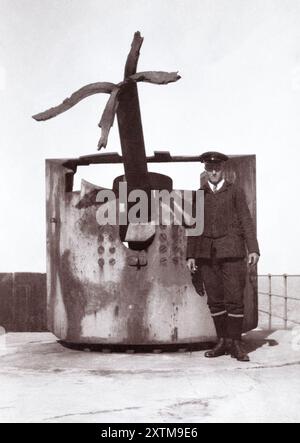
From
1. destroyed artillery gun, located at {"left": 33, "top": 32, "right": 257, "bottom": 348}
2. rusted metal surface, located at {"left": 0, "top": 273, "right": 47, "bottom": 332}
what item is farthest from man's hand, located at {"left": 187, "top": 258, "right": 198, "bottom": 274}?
rusted metal surface, located at {"left": 0, "top": 273, "right": 47, "bottom": 332}

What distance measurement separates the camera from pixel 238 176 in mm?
5941

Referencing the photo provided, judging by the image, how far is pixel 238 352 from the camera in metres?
4.90

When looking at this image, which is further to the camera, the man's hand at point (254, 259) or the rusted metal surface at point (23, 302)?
the rusted metal surface at point (23, 302)

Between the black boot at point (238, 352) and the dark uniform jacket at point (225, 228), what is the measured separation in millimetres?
725

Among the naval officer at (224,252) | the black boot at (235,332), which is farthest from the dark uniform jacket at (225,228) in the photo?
the black boot at (235,332)

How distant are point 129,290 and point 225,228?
1.05 metres

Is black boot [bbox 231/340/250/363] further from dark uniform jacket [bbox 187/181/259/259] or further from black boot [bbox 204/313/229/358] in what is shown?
dark uniform jacket [bbox 187/181/259/259]

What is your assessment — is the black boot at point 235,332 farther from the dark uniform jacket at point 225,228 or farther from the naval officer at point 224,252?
the dark uniform jacket at point 225,228

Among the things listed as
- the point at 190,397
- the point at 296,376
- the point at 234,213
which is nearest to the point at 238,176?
the point at 234,213

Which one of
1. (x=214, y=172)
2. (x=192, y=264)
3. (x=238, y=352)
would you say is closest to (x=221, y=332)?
(x=238, y=352)

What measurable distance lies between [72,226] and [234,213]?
1.54 metres

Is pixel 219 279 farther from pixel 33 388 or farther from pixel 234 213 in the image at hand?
pixel 33 388

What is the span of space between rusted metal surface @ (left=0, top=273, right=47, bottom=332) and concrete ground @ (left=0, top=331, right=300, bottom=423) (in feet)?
9.66

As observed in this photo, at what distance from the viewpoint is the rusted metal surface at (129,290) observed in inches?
212
